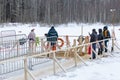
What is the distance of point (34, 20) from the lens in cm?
8181

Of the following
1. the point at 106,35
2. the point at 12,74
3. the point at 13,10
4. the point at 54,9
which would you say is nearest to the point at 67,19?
the point at 54,9

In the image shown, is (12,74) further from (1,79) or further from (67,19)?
(67,19)

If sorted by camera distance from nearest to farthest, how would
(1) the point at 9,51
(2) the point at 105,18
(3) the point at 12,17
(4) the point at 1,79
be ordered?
(4) the point at 1,79, (1) the point at 9,51, (3) the point at 12,17, (2) the point at 105,18

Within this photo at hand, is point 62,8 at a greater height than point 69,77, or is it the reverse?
point 62,8

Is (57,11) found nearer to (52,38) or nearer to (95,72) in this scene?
(52,38)

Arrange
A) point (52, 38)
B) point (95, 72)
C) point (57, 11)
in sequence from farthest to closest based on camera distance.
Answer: point (57, 11)
point (52, 38)
point (95, 72)

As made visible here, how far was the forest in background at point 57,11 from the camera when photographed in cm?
7988

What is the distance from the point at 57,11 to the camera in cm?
8762

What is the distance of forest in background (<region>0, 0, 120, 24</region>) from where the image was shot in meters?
79.9

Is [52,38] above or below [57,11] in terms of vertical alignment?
below

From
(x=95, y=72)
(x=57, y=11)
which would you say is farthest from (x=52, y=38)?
(x=57, y=11)

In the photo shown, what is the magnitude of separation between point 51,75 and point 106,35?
8464 mm

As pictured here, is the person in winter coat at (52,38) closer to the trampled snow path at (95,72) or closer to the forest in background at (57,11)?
the trampled snow path at (95,72)

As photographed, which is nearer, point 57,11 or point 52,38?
point 52,38
